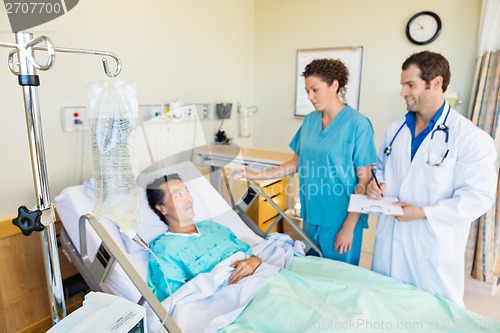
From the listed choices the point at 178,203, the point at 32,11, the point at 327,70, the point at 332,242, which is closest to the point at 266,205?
the point at 332,242

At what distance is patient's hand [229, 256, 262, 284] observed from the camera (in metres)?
1.37

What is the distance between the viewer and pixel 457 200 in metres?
1.36

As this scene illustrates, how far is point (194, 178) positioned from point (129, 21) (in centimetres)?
117

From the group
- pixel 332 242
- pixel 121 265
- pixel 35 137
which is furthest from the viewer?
pixel 332 242

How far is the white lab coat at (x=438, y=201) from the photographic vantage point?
1345 mm

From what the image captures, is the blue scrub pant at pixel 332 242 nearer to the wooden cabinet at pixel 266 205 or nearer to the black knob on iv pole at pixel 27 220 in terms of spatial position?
the wooden cabinet at pixel 266 205

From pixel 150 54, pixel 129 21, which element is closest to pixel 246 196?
pixel 150 54

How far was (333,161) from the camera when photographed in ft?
5.33

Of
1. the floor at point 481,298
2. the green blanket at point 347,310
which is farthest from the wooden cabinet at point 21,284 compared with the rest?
the floor at point 481,298

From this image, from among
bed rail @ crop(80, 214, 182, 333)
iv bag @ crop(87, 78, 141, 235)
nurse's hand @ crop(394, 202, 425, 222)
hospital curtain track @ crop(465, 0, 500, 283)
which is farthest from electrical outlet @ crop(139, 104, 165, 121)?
hospital curtain track @ crop(465, 0, 500, 283)

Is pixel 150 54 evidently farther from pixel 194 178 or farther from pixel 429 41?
pixel 429 41

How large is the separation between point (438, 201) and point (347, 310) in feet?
2.21

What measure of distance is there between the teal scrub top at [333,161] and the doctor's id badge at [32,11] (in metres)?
1.41

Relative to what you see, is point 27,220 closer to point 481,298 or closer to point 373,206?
point 373,206
